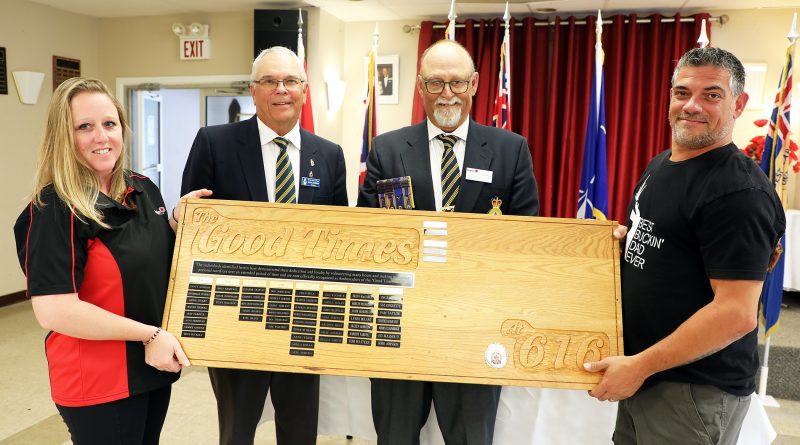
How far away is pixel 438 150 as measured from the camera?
6.89 feet

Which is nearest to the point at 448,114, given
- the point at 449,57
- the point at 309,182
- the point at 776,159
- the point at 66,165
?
the point at 449,57

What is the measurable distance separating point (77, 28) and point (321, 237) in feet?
20.5

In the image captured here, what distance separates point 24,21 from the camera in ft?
18.9

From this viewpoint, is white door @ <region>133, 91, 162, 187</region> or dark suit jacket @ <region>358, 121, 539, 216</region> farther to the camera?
white door @ <region>133, 91, 162, 187</region>

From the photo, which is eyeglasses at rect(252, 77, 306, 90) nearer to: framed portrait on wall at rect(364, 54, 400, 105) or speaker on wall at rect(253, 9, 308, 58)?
speaker on wall at rect(253, 9, 308, 58)

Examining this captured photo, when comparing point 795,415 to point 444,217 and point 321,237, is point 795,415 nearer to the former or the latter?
point 444,217

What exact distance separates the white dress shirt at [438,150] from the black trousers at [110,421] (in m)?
1.18

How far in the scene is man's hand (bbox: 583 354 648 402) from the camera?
5.23ft

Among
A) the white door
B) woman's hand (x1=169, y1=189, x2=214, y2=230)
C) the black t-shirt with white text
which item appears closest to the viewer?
the black t-shirt with white text

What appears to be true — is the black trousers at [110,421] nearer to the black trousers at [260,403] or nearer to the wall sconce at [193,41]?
the black trousers at [260,403]

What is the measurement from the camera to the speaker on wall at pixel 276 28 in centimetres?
597

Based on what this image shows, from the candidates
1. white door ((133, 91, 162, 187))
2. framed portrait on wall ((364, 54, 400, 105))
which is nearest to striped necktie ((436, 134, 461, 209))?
framed portrait on wall ((364, 54, 400, 105))

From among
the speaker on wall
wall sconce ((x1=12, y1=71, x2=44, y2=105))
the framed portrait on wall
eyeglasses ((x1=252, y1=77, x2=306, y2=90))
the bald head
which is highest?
the speaker on wall

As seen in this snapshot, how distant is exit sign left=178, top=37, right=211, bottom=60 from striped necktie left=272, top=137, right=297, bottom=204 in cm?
492
